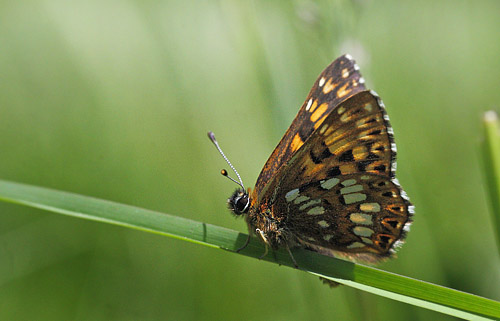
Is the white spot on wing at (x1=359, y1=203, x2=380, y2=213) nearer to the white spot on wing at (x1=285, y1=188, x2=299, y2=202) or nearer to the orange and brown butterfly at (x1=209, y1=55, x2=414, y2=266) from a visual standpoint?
the orange and brown butterfly at (x1=209, y1=55, x2=414, y2=266)

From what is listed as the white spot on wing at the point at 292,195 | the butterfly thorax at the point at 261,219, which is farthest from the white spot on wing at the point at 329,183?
the butterfly thorax at the point at 261,219

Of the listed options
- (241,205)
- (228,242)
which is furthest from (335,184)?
(228,242)

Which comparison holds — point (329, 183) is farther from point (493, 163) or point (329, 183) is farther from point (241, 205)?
point (493, 163)

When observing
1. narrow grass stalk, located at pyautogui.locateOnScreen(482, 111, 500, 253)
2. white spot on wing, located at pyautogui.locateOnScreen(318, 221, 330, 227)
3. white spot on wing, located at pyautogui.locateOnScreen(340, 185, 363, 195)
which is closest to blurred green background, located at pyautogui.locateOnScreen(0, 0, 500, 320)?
narrow grass stalk, located at pyautogui.locateOnScreen(482, 111, 500, 253)

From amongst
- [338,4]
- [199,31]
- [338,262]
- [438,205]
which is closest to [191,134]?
[199,31]

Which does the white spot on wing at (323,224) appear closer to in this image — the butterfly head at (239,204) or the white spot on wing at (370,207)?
the white spot on wing at (370,207)

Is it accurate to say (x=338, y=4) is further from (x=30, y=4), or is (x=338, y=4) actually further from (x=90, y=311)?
(x=30, y=4)
